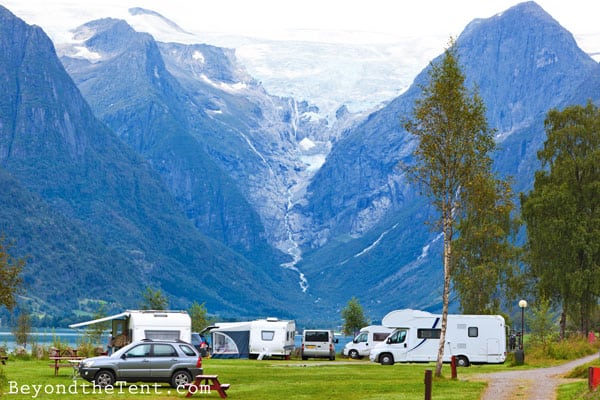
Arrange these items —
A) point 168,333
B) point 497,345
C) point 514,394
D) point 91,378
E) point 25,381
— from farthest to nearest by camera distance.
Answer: point 497,345 < point 168,333 < point 25,381 < point 91,378 < point 514,394

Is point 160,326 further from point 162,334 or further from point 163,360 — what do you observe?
point 163,360

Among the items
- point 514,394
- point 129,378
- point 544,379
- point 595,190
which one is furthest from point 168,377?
point 595,190

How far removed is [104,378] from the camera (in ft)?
123

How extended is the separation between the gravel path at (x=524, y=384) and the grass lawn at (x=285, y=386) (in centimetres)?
71

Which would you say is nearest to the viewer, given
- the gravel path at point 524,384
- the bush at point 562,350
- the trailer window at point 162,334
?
the gravel path at point 524,384

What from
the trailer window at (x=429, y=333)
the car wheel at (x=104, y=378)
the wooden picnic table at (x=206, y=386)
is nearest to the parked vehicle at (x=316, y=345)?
the trailer window at (x=429, y=333)

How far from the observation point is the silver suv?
37344mm

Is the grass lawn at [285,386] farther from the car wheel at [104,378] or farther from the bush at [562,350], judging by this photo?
the bush at [562,350]

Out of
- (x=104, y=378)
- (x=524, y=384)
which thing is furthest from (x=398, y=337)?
(x=104, y=378)

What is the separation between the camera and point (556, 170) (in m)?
69.9

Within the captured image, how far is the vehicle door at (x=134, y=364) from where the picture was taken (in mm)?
37344

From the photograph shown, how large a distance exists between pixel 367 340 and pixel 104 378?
136 feet

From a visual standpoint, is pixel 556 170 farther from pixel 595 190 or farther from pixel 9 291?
pixel 9 291

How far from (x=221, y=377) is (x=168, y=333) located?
1005cm
